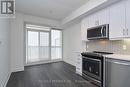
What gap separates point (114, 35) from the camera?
2619mm

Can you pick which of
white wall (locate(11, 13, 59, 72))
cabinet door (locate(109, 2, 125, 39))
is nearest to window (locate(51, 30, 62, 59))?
white wall (locate(11, 13, 59, 72))

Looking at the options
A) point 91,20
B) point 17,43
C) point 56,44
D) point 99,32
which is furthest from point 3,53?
point 56,44

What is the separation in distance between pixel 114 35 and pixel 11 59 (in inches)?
171

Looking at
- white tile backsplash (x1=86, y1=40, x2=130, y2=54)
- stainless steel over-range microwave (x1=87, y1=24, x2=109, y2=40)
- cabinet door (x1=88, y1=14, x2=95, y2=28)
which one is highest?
cabinet door (x1=88, y1=14, x2=95, y2=28)

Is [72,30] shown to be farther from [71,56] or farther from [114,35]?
[114,35]

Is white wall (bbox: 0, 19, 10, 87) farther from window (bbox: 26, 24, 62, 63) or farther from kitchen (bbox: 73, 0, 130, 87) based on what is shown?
kitchen (bbox: 73, 0, 130, 87)

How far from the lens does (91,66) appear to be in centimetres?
310

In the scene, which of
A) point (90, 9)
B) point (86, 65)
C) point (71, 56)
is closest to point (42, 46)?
point (71, 56)

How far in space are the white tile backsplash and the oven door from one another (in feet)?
2.35

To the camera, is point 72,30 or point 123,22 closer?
point 123,22

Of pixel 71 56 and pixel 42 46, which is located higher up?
pixel 42 46

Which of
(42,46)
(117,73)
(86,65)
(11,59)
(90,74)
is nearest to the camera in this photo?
(117,73)

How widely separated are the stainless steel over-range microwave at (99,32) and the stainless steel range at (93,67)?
0.62m

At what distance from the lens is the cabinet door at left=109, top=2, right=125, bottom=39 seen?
2.42m
